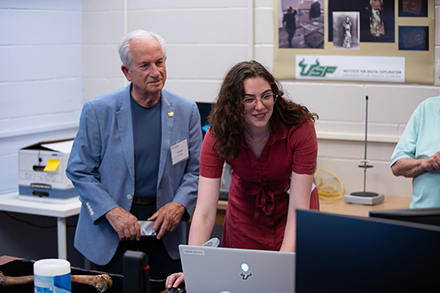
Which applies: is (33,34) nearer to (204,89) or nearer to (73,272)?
(204,89)

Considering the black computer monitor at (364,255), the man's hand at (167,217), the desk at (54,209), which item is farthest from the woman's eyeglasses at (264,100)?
the desk at (54,209)

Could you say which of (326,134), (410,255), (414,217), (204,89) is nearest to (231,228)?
(414,217)

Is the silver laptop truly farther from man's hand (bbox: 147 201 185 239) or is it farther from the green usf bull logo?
the green usf bull logo

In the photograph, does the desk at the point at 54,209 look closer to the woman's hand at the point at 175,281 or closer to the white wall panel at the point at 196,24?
the woman's hand at the point at 175,281

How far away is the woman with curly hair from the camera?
1633mm

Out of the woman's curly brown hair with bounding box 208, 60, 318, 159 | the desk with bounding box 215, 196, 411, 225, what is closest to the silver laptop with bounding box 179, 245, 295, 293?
the woman's curly brown hair with bounding box 208, 60, 318, 159

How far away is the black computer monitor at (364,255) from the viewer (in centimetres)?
81

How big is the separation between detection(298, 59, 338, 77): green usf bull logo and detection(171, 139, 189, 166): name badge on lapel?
140 centimetres

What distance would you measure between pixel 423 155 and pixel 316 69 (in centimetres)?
126

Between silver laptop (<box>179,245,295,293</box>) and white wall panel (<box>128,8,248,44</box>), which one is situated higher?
white wall panel (<box>128,8,248,44</box>)

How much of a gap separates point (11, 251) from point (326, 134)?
2191 millimetres

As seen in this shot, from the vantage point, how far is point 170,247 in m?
2.11

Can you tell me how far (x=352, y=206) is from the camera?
284cm

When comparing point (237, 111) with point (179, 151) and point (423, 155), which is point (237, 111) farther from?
point (423, 155)
